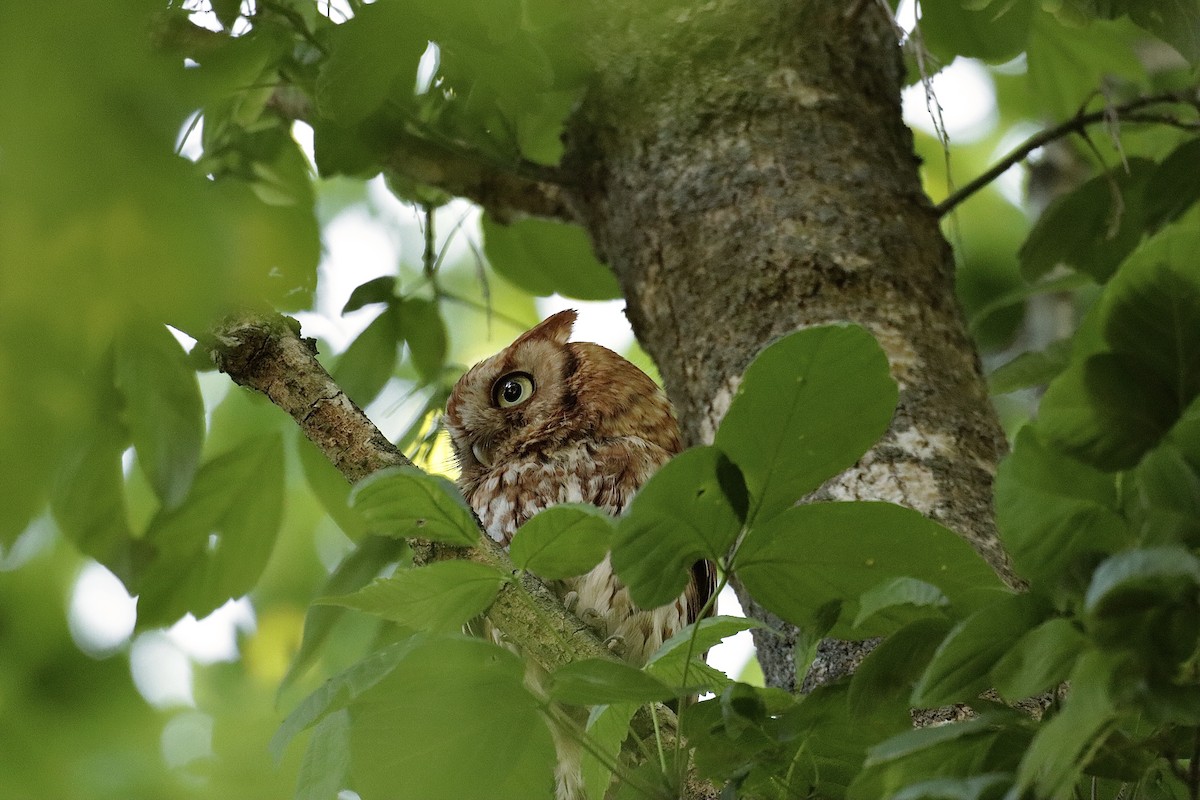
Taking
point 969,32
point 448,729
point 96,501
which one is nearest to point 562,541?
point 448,729

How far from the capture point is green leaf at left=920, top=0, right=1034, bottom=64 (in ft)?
6.89

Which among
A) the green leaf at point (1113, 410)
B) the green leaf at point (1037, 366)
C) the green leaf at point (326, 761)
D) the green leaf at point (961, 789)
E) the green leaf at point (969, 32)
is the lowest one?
the green leaf at point (961, 789)

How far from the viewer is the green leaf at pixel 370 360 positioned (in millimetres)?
2305

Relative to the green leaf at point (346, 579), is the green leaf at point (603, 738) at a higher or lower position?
lower

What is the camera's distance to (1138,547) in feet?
2.56

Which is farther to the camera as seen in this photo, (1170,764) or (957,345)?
(957,345)

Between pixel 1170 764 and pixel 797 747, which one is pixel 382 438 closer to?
pixel 797 747

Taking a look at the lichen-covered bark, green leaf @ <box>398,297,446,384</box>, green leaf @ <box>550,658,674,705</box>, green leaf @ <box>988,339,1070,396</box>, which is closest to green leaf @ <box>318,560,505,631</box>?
green leaf @ <box>550,658,674,705</box>

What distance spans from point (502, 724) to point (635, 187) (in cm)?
146

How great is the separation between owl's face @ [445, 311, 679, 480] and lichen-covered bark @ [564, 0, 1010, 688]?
1.58ft

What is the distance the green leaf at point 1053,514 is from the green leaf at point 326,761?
0.58 m

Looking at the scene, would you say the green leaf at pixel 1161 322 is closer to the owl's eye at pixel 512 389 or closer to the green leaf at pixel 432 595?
the green leaf at pixel 432 595

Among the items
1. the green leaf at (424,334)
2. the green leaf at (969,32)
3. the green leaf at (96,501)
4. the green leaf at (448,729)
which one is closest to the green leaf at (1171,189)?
the green leaf at (969,32)

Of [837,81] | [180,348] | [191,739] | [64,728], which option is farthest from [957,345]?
[191,739]
